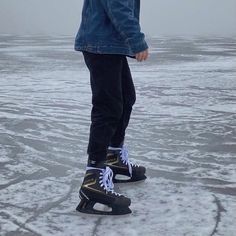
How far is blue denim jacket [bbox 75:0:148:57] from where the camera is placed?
2.80 metres

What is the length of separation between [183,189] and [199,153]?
2.83ft

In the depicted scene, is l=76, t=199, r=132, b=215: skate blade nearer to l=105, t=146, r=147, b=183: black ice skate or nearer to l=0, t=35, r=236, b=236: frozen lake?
l=0, t=35, r=236, b=236: frozen lake

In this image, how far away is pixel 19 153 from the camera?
163 inches

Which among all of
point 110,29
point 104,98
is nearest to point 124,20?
point 110,29

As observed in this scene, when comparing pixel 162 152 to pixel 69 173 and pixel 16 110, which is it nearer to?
pixel 69 173

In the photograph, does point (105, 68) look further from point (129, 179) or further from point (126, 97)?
point (129, 179)

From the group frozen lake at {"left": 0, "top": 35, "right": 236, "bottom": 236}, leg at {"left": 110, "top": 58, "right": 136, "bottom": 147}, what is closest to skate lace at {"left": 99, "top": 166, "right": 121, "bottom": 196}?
frozen lake at {"left": 0, "top": 35, "right": 236, "bottom": 236}

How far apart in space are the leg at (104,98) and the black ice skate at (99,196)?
0.29ft

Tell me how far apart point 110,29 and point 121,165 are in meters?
0.94

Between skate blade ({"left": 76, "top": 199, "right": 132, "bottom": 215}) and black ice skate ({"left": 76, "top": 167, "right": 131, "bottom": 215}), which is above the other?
black ice skate ({"left": 76, "top": 167, "right": 131, "bottom": 215})

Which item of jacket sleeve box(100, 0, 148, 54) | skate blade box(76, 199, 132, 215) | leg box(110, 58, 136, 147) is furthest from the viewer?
leg box(110, 58, 136, 147)

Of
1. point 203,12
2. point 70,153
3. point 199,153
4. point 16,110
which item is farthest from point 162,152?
point 203,12

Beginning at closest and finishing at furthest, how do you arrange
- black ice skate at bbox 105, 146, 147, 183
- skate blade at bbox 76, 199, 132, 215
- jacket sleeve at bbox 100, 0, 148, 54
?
jacket sleeve at bbox 100, 0, 148, 54 → skate blade at bbox 76, 199, 132, 215 → black ice skate at bbox 105, 146, 147, 183

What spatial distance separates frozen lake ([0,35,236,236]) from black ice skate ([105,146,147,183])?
0.07 meters
